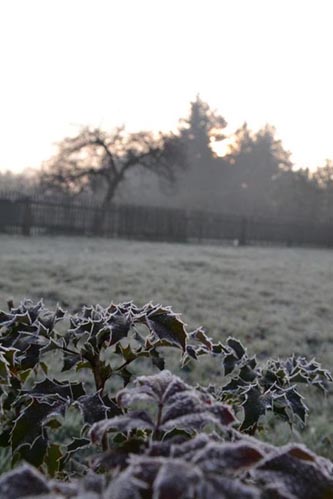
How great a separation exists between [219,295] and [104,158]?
23920 mm

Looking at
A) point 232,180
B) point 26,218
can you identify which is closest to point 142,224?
point 26,218

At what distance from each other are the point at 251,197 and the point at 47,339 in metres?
43.6

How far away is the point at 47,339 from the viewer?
1.04 meters

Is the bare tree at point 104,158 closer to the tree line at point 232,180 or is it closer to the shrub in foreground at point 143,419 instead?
the tree line at point 232,180

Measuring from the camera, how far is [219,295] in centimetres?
732

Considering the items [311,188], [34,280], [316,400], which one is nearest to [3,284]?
[34,280]

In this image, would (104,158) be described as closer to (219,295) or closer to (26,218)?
(26,218)

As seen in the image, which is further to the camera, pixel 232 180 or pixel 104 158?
pixel 232 180

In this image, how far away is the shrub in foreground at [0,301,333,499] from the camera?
44cm

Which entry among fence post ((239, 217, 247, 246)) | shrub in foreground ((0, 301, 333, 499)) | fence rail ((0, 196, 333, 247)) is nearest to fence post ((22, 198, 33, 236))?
fence rail ((0, 196, 333, 247))

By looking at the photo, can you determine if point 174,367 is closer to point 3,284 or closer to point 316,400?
point 316,400

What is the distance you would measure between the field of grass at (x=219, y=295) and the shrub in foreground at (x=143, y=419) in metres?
1.97

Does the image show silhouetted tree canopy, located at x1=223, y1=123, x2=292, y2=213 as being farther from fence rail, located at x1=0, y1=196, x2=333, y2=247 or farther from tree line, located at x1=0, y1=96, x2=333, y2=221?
fence rail, located at x1=0, y1=196, x2=333, y2=247

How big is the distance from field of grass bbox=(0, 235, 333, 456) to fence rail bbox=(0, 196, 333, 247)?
9.49 meters
